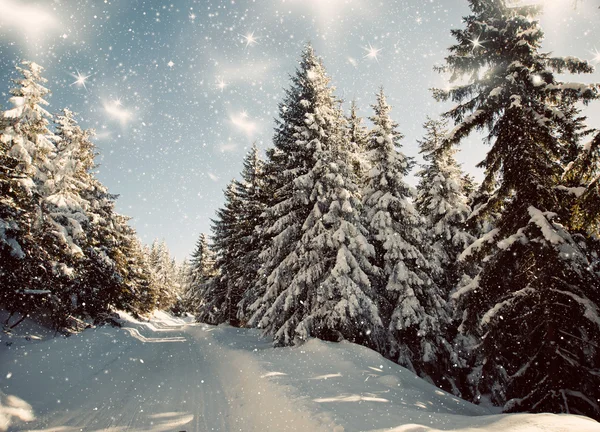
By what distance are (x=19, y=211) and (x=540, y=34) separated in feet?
63.2

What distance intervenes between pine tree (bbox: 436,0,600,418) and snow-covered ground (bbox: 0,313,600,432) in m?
2.40

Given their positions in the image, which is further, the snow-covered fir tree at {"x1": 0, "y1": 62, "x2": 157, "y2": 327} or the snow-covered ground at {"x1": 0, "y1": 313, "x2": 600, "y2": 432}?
the snow-covered fir tree at {"x1": 0, "y1": 62, "x2": 157, "y2": 327}

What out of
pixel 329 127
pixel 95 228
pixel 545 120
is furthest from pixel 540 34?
pixel 95 228

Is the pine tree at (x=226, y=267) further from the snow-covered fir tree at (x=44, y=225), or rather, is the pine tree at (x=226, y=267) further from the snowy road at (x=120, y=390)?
the snowy road at (x=120, y=390)

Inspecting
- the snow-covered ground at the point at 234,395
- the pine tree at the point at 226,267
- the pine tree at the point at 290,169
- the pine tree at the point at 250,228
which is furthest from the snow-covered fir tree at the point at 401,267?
the pine tree at the point at 226,267

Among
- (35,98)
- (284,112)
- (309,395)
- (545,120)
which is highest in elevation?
(284,112)

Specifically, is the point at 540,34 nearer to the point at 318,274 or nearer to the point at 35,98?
the point at 318,274

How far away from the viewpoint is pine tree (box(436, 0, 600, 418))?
7.36 metres

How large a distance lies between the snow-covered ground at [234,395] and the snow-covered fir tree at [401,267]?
4848 millimetres

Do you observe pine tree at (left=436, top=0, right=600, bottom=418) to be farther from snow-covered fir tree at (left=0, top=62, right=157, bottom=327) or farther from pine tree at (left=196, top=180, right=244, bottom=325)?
pine tree at (left=196, top=180, right=244, bottom=325)

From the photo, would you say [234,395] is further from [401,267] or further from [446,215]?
[446,215]

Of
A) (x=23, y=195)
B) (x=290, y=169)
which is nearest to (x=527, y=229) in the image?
(x=290, y=169)

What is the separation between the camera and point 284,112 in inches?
686

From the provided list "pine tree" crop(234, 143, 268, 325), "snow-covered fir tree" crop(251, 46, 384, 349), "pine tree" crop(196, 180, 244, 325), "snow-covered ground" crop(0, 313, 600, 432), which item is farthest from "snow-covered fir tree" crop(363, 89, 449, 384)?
"pine tree" crop(196, 180, 244, 325)
